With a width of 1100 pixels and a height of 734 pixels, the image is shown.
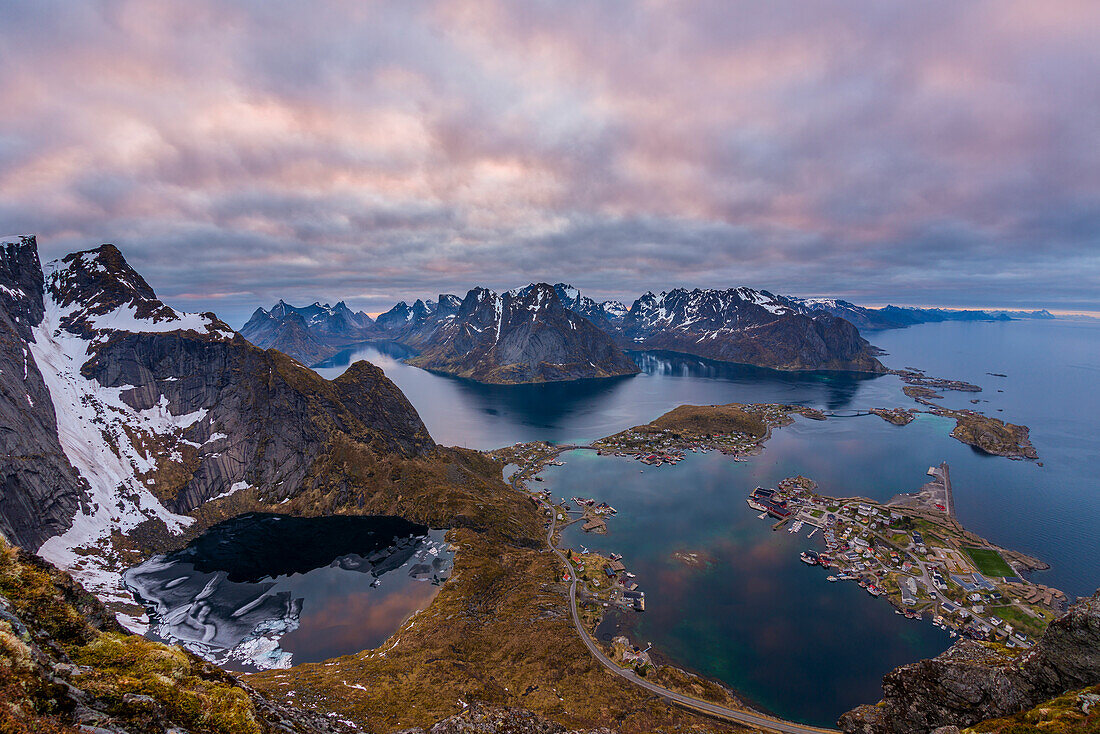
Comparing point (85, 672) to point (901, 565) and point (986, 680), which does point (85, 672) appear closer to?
point (986, 680)

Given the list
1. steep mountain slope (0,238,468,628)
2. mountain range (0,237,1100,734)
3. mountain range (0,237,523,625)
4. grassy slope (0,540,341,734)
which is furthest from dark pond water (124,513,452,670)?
grassy slope (0,540,341,734)

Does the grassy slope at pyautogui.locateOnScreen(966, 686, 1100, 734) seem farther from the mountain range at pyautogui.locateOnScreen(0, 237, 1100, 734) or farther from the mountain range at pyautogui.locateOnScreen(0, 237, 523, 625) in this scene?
the mountain range at pyautogui.locateOnScreen(0, 237, 523, 625)

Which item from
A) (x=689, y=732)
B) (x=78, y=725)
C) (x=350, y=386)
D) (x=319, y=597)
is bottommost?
(x=319, y=597)

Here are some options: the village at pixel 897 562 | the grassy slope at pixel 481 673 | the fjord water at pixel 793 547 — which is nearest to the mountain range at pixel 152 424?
the grassy slope at pixel 481 673

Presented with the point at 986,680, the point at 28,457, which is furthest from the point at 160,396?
the point at 986,680

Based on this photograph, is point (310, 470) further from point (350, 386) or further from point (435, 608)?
point (435, 608)

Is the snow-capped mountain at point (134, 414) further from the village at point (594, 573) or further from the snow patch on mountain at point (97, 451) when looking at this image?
the village at point (594, 573)

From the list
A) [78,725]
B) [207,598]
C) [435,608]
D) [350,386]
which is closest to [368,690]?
[435,608]

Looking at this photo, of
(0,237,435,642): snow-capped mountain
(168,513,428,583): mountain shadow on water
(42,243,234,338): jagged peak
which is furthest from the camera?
(42,243,234,338): jagged peak
